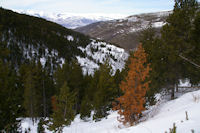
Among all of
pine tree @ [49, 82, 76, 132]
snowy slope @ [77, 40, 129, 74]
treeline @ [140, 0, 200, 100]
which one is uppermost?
treeline @ [140, 0, 200, 100]

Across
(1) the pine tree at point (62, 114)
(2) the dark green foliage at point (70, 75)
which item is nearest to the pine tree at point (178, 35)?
(1) the pine tree at point (62, 114)

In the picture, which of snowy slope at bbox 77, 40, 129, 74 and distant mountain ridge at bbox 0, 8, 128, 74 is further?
snowy slope at bbox 77, 40, 129, 74

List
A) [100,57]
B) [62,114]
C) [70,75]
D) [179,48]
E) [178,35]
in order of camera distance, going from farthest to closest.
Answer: [100,57] → [70,75] → [62,114] → [178,35] → [179,48]

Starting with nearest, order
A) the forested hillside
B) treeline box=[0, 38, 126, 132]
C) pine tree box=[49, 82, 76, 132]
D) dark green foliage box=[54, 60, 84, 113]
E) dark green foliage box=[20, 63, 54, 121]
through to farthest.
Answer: treeline box=[0, 38, 126, 132] < the forested hillside < pine tree box=[49, 82, 76, 132] < dark green foliage box=[20, 63, 54, 121] < dark green foliage box=[54, 60, 84, 113]

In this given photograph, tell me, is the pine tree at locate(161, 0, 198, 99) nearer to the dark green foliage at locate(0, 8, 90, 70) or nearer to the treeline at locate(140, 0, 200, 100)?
the treeline at locate(140, 0, 200, 100)

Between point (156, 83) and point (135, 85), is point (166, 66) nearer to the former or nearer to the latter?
point (156, 83)

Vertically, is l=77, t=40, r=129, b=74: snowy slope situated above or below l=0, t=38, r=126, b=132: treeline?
below

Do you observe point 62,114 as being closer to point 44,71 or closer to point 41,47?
point 44,71

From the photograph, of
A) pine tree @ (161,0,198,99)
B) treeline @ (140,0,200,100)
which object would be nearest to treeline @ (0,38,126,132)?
treeline @ (140,0,200,100)

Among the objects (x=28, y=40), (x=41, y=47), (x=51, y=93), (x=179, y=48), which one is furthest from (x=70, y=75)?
(x=28, y=40)

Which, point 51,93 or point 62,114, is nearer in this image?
point 62,114

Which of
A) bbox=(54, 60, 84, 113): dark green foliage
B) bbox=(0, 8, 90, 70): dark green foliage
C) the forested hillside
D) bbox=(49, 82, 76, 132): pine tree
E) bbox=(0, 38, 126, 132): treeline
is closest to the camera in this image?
bbox=(0, 38, 126, 132): treeline

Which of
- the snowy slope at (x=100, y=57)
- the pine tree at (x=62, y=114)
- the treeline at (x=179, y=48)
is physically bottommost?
the snowy slope at (x=100, y=57)

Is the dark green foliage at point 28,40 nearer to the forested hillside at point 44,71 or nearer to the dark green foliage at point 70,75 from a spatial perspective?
the forested hillside at point 44,71
